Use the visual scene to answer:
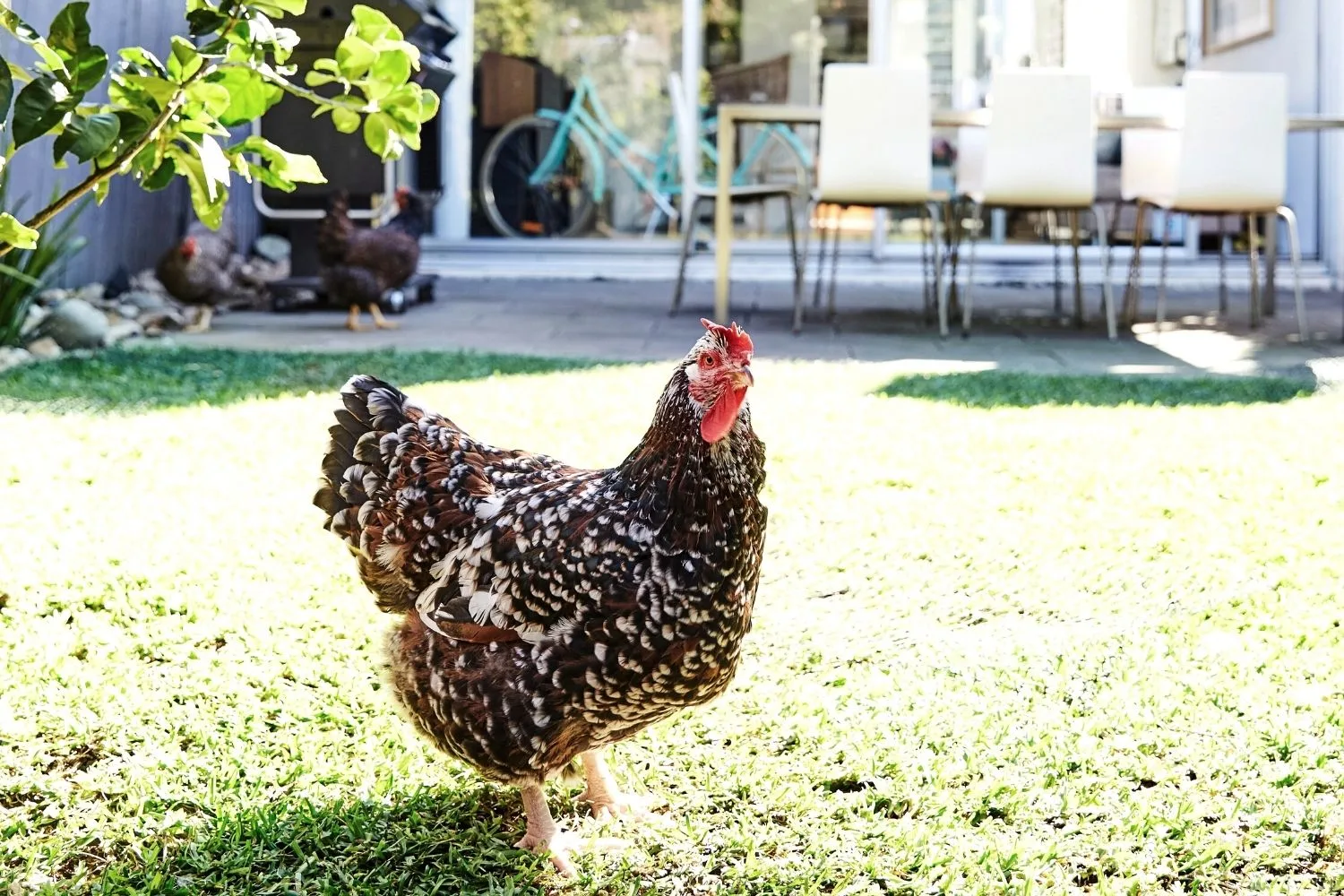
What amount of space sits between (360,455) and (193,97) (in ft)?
1.97

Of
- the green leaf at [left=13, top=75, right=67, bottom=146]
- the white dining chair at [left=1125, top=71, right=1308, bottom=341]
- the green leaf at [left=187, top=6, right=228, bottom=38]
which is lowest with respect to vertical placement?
the green leaf at [left=13, top=75, right=67, bottom=146]

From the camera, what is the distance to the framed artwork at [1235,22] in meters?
9.72

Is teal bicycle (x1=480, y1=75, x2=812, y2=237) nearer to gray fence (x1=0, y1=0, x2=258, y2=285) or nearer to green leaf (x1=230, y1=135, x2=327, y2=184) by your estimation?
gray fence (x1=0, y1=0, x2=258, y2=285)

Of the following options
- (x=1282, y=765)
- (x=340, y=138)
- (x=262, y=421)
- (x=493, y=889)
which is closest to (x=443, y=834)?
(x=493, y=889)

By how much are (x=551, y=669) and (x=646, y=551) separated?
0.64 feet

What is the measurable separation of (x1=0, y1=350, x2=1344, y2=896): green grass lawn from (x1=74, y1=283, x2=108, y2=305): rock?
2617 mm

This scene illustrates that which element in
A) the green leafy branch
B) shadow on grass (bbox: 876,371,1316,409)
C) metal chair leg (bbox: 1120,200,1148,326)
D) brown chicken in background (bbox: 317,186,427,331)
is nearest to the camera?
the green leafy branch

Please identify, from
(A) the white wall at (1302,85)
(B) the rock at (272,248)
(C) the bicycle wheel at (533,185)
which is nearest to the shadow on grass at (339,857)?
(B) the rock at (272,248)

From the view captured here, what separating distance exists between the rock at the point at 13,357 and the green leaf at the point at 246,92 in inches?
154

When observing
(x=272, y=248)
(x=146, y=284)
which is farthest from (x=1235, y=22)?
(x=146, y=284)

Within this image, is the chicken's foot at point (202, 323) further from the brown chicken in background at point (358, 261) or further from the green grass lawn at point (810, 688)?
the green grass lawn at point (810, 688)

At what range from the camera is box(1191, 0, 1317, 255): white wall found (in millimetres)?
9203

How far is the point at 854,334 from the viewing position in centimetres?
686

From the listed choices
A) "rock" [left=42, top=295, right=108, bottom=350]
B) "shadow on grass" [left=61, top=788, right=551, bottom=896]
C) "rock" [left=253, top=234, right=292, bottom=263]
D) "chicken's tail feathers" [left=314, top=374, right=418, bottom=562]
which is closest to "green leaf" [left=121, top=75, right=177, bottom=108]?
"chicken's tail feathers" [left=314, top=374, right=418, bottom=562]
